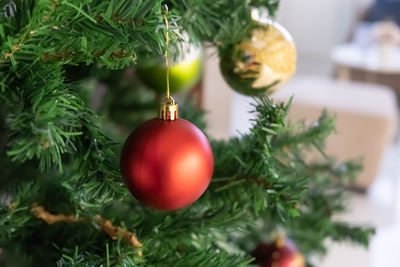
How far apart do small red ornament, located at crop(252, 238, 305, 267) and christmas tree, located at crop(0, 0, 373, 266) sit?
0.07 metres

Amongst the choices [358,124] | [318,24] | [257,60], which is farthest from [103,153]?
[318,24]

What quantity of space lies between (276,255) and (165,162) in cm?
38

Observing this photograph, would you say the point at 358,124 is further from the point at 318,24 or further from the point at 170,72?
the point at 318,24

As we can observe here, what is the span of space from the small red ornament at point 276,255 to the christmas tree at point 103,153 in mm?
74

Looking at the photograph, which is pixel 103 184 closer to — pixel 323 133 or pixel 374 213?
pixel 323 133

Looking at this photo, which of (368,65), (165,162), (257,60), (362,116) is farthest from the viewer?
(368,65)

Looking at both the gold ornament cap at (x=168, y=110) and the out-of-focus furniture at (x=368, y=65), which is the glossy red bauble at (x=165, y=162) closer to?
the gold ornament cap at (x=168, y=110)

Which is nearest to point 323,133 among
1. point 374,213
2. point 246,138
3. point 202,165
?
point 246,138

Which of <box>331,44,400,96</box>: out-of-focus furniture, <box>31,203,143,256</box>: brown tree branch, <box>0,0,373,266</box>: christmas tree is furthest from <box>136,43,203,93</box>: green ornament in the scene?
<box>331,44,400,96</box>: out-of-focus furniture

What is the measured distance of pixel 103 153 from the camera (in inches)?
12.0

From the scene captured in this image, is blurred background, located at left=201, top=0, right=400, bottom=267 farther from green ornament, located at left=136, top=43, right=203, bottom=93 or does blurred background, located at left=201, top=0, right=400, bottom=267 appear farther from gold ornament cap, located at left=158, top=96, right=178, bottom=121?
gold ornament cap, located at left=158, top=96, right=178, bottom=121

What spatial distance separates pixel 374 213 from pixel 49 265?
156 cm

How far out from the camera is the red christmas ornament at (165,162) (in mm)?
295

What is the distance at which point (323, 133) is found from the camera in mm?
481
